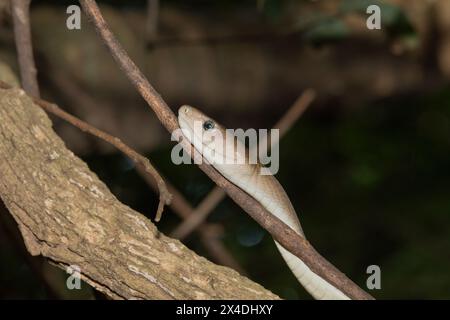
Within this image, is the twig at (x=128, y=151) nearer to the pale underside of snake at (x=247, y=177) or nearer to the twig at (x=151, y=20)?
the pale underside of snake at (x=247, y=177)

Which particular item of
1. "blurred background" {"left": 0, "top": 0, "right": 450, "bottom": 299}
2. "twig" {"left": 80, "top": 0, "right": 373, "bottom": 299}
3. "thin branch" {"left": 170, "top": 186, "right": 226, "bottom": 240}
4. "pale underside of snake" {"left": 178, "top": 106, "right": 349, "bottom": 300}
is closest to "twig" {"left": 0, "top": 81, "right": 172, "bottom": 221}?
"twig" {"left": 80, "top": 0, "right": 373, "bottom": 299}

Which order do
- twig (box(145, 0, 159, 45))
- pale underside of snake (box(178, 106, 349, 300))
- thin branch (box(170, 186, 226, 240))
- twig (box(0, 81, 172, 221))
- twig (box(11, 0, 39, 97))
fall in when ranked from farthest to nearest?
twig (box(145, 0, 159, 45)) → thin branch (box(170, 186, 226, 240)) → twig (box(11, 0, 39, 97)) → pale underside of snake (box(178, 106, 349, 300)) → twig (box(0, 81, 172, 221))

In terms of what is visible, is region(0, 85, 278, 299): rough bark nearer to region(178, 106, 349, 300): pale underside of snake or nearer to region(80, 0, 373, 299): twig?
region(80, 0, 373, 299): twig

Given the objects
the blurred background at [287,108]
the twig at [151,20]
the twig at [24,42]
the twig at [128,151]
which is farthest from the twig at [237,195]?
the twig at [151,20]

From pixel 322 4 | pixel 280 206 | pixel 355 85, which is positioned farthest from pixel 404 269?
pixel 280 206

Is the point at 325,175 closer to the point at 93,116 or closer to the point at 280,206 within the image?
the point at 93,116

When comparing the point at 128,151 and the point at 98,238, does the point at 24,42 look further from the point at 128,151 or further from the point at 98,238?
the point at 98,238
